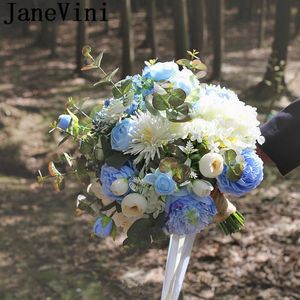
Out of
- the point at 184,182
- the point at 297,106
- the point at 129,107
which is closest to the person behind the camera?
the point at 184,182

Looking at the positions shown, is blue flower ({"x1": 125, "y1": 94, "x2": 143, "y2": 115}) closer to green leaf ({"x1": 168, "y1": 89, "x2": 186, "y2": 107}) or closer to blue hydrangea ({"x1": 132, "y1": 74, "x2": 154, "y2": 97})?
blue hydrangea ({"x1": 132, "y1": 74, "x2": 154, "y2": 97})

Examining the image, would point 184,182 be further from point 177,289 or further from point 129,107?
→ point 177,289

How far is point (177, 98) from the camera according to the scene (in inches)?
81.6

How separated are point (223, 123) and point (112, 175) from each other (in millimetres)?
460

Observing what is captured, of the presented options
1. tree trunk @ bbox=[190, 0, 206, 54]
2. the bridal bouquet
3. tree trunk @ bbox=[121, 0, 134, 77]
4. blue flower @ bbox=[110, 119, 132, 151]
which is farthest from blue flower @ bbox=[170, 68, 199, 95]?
tree trunk @ bbox=[190, 0, 206, 54]

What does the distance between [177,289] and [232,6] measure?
2858 centimetres

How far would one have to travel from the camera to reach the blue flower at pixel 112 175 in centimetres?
211

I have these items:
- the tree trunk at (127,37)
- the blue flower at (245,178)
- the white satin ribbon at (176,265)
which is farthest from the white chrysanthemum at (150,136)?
the tree trunk at (127,37)

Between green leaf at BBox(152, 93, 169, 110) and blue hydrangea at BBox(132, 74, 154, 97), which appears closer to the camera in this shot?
green leaf at BBox(152, 93, 169, 110)

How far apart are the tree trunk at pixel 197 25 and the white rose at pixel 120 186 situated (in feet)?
38.5

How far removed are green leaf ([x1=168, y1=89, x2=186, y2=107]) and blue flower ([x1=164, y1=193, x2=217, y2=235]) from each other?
342 millimetres

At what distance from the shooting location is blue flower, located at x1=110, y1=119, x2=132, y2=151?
2084 millimetres

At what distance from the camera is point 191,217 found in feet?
6.84

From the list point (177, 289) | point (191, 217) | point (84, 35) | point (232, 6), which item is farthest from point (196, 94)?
point (232, 6)
